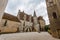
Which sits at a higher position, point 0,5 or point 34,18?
point 34,18

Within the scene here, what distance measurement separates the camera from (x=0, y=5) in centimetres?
123

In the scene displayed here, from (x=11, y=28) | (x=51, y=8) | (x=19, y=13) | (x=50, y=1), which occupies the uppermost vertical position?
(x=19, y=13)

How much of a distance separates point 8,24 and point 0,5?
19644mm

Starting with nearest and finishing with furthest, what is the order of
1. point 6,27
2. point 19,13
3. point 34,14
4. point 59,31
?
point 59,31 < point 6,27 < point 19,13 < point 34,14

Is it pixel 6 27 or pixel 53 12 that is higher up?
pixel 53 12

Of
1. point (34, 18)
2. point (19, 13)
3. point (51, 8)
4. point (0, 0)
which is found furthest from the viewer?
point (34, 18)

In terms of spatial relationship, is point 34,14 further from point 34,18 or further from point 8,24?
point 8,24

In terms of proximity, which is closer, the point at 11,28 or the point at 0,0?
the point at 0,0

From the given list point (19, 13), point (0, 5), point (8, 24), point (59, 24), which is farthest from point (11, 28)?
point (0, 5)

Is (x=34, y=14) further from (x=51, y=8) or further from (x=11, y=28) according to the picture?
(x=51, y=8)

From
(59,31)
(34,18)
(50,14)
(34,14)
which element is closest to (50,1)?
(50,14)

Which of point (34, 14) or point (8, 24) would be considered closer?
point (8, 24)

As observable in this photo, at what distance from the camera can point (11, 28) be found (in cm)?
2033

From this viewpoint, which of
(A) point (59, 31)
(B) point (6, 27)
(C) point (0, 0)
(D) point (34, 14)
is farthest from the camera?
(D) point (34, 14)
